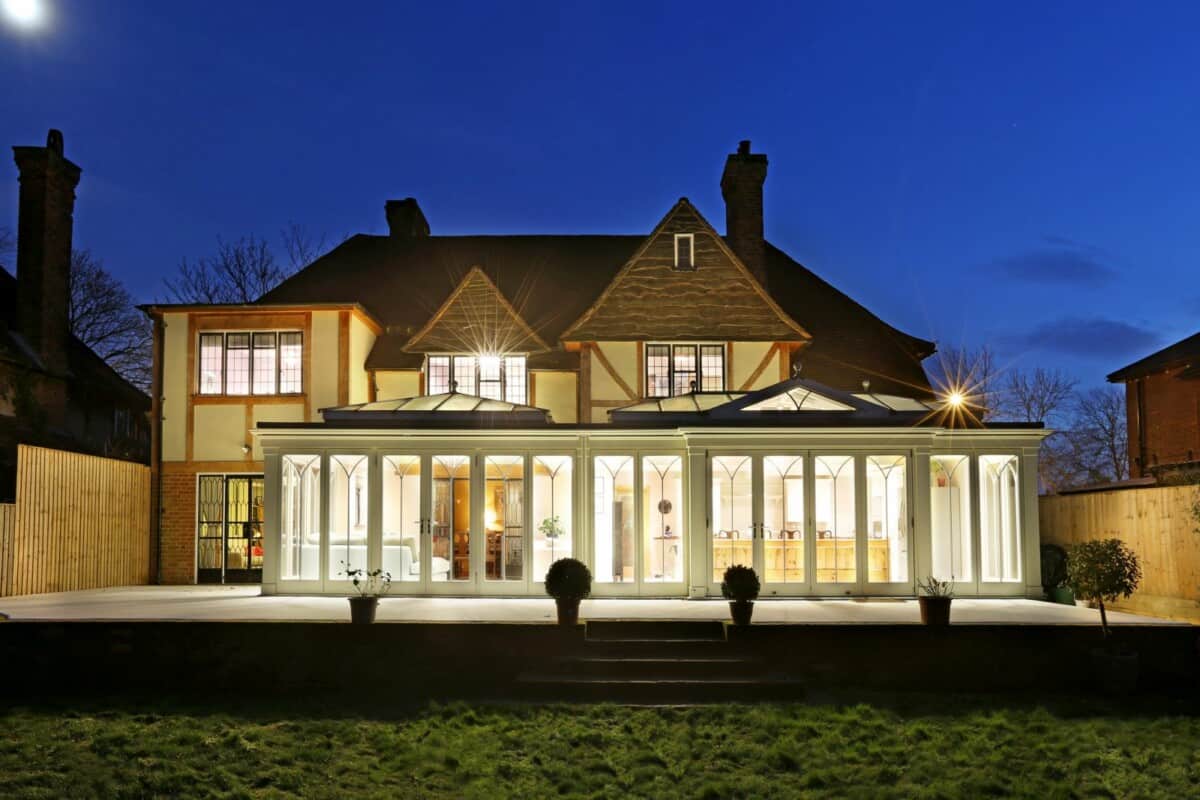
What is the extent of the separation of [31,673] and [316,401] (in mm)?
8970

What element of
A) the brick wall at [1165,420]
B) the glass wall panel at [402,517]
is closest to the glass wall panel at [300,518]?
the glass wall panel at [402,517]

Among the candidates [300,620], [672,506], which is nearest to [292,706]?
[300,620]

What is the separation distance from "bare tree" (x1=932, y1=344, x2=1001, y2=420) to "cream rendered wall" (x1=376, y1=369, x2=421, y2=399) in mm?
23378

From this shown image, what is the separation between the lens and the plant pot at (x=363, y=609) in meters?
12.2

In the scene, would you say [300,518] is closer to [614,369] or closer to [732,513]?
[732,513]

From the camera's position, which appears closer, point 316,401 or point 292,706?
point 292,706

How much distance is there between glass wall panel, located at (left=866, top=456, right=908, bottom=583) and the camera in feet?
51.7

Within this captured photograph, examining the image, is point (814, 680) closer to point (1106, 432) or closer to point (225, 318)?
point (225, 318)

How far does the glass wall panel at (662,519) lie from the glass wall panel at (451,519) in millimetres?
2590

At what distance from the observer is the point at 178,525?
20484 mm

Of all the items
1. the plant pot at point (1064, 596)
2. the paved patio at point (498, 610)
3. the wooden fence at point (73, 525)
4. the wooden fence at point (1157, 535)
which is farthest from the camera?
the wooden fence at point (73, 525)

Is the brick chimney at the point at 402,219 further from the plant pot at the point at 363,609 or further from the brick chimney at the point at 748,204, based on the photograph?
the plant pot at the point at 363,609

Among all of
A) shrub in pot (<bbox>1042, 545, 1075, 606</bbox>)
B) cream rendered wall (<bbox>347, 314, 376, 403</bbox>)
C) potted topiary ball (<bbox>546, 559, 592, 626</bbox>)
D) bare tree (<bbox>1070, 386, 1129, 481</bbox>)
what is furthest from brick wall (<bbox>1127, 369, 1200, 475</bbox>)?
potted topiary ball (<bbox>546, 559, 592, 626</bbox>)

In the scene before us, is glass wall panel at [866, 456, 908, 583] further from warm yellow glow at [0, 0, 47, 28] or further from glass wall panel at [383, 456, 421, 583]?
warm yellow glow at [0, 0, 47, 28]
